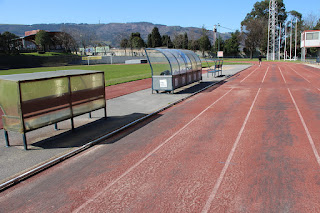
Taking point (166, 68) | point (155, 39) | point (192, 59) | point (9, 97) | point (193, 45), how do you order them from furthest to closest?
point (155, 39) < point (193, 45) < point (192, 59) < point (166, 68) < point (9, 97)

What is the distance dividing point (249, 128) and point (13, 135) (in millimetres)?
7867

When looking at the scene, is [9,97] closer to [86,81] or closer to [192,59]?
[86,81]

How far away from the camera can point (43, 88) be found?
314 inches

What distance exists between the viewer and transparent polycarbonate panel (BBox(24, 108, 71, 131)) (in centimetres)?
751

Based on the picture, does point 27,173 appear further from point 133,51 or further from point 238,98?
point 133,51

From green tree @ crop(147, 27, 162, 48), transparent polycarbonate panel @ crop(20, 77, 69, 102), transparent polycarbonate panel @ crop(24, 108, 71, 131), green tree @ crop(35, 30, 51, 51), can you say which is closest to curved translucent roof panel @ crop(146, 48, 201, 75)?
transparent polycarbonate panel @ crop(20, 77, 69, 102)

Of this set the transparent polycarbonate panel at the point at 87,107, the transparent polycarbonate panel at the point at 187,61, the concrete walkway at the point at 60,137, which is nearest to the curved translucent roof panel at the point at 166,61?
the transparent polycarbonate panel at the point at 187,61

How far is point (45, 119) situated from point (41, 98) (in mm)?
631

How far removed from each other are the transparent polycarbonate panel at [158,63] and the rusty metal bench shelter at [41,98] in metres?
7.12

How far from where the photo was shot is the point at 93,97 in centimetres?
1013

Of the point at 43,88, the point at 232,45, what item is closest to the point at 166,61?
the point at 43,88

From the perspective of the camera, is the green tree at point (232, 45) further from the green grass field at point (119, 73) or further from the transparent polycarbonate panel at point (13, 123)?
the transparent polycarbonate panel at point (13, 123)

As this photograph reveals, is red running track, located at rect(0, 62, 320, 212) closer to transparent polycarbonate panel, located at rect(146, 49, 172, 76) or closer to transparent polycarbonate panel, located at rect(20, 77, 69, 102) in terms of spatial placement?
transparent polycarbonate panel, located at rect(20, 77, 69, 102)

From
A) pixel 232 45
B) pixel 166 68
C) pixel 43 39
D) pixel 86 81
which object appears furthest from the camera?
pixel 232 45
